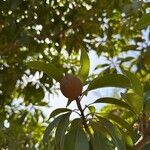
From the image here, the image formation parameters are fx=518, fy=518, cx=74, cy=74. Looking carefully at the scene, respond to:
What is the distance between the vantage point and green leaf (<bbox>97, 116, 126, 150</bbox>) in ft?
4.94

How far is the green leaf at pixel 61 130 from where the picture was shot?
4.91 feet

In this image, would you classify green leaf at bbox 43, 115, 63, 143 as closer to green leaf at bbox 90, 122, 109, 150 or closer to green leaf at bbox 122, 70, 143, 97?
green leaf at bbox 90, 122, 109, 150

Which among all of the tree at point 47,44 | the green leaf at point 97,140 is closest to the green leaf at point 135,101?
the green leaf at point 97,140

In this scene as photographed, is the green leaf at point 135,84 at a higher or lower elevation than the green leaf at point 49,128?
higher

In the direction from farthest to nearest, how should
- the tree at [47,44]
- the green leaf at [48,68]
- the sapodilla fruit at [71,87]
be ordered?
the tree at [47,44] < the green leaf at [48,68] < the sapodilla fruit at [71,87]

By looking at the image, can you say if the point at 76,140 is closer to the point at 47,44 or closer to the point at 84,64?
the point at 84,64

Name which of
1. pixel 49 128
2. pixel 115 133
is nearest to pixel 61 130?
pixel 49 128

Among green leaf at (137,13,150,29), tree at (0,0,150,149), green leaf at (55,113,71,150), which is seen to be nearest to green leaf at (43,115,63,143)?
green leaf at (55,113,71,150)

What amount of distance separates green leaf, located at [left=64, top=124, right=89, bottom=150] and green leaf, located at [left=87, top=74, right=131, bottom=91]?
131mm

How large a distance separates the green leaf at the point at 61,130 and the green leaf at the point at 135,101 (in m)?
0.20

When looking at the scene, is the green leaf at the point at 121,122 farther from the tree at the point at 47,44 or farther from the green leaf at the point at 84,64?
the tree at the point at 47,44

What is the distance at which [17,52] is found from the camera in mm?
3320

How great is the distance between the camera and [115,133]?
1540 mm

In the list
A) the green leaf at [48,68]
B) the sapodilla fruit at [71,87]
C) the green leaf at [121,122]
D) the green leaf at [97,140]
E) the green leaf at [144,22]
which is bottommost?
the green leaf at [97,140]
